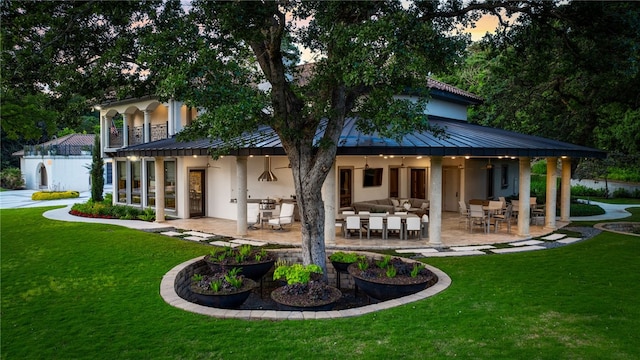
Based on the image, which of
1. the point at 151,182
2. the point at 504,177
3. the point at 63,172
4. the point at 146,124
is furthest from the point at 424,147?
the point at 63,172

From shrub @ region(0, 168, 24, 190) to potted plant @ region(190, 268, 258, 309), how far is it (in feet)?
135

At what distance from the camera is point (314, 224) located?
8.76 meters

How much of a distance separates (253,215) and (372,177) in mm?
5950

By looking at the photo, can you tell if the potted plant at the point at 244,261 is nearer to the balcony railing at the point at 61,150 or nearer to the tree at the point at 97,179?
the tree at the point at 97,179

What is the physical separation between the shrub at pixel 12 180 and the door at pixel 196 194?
30.6 m

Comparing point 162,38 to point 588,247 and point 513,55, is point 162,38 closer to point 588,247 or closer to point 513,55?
point 513,55

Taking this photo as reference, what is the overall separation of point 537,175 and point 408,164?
24.1 m

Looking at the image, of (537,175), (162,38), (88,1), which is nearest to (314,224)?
(162,38)

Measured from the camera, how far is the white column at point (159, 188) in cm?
1734

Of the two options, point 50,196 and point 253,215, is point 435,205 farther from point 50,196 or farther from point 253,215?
point 50,196

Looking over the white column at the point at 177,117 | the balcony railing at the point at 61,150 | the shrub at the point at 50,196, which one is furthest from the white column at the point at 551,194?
the balcony railing at the point at 61,150

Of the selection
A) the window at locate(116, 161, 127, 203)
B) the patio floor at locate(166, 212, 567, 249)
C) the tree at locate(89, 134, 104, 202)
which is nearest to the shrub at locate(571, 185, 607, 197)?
the patio floor at locate(166, 212, 567, 249)

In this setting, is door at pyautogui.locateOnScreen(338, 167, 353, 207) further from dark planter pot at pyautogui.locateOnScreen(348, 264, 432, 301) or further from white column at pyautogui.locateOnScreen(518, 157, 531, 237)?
dark planter pot at pyautogui.locateOnScreen(348, 264, 432, 301)

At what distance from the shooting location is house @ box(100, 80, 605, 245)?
1262cm
